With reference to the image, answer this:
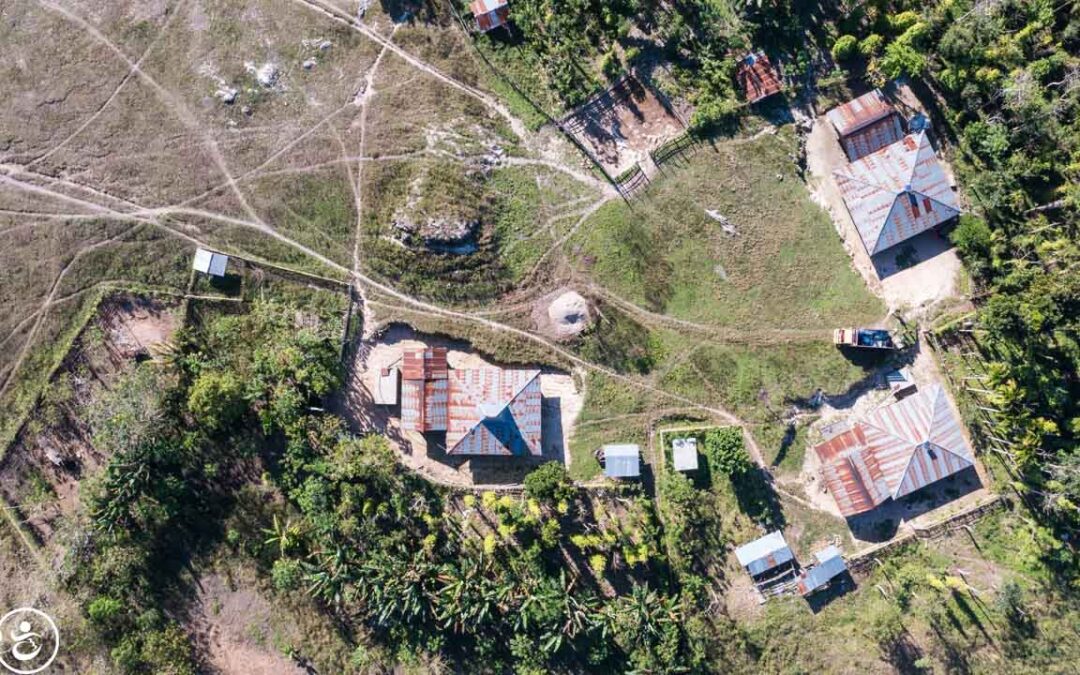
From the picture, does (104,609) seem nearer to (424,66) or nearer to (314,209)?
(314,209)

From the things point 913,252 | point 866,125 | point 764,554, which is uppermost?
point 866,125

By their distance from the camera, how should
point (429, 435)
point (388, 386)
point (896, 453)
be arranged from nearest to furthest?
point (896, 453)
point (388, 386)
point (429, 435)

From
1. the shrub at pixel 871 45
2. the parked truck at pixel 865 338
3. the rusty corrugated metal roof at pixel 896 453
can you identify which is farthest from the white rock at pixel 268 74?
the rusty corrugated metal roof at pixel 896 453

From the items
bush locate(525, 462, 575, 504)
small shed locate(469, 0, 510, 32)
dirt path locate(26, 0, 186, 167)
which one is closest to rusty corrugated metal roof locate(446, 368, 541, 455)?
bush locate(525, 462, 575, 504)

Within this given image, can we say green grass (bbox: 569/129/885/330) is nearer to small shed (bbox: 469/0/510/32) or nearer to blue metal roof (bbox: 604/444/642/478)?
blue metal roof (bbox: 604/444/642/478)

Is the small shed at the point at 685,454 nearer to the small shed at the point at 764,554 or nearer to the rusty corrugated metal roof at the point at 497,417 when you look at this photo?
the small shed at the point at 764,554

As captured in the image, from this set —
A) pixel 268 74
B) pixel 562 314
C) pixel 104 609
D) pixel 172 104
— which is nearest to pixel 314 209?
pixel 268 74

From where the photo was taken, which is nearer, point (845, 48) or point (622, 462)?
point (845, 48)
